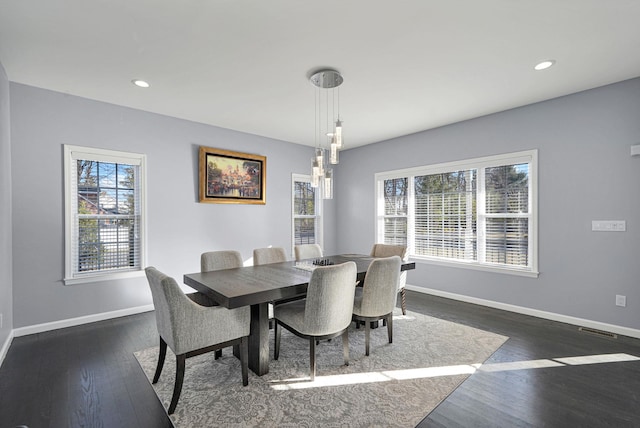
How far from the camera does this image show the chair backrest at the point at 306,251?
3.78 meters

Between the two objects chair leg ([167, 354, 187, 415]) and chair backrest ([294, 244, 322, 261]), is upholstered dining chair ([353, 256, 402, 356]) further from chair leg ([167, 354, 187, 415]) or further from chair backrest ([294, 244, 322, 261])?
chair leg ([167, 354, 187, 415])

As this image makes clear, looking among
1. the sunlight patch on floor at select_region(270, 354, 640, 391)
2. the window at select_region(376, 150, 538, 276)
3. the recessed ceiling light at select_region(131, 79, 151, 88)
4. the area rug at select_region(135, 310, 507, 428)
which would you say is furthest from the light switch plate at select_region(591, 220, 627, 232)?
the recessed ceiling light at select_region(131, 79, 151, 88)

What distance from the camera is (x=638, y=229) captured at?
9.92ft

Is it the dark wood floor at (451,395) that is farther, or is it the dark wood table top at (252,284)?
the dark wood table top at (252,284)

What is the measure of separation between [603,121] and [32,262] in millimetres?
6289

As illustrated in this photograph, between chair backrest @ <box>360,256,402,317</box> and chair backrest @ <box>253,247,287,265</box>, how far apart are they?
141cm

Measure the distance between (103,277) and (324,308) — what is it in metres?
2.96

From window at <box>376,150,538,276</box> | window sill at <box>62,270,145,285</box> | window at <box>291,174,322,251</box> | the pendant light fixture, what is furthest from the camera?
window at <box>291,174,322,251</box>

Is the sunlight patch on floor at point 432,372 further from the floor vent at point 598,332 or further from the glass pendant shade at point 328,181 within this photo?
the glass pendant shade at point 328,181

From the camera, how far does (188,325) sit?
1.96 metres

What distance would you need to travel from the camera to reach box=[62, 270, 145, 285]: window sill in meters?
3.38

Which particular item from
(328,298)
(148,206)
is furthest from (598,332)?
(148,206)

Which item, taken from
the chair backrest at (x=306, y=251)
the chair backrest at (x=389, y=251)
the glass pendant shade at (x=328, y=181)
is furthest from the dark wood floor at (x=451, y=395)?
the glass pendant shade at (x=328, y=181)

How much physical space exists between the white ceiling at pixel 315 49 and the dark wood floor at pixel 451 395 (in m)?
2.62
